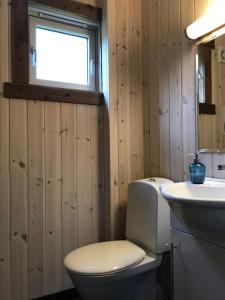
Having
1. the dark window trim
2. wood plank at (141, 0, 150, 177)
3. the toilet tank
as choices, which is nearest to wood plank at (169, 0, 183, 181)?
the toilet tank

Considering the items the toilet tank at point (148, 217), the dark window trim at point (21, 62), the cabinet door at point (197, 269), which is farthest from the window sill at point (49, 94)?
the cabinet door at point (197, 269)

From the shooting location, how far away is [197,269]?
120 centimetres

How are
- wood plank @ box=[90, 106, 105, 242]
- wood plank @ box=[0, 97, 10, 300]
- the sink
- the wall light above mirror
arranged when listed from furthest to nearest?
wood plank @ box=[90, 106, 105, 242] < wood plank @ box=[0, 97, 10, 300] < the wall light above mirror < the sink

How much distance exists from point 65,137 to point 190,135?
32.1 inches

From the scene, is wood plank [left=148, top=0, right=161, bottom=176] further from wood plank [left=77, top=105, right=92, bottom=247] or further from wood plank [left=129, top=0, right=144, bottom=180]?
wood plank [left=77, top=105, right=92, bottom=247]

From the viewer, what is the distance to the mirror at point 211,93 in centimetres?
151

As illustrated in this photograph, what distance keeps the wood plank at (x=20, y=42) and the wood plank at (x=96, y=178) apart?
528mm

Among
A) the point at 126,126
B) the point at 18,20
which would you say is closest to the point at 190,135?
the point at 126,126

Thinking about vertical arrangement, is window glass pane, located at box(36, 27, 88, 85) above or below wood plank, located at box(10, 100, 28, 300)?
above

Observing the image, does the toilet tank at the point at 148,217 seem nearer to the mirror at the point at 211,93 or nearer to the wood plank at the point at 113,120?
the wood plank at the point at 113,120

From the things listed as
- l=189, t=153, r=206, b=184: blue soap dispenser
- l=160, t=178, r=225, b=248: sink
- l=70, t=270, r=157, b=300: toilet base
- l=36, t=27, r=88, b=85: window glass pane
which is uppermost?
l=36, t=27, r=88, b=85: window glass pane

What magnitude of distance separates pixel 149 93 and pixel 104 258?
46.6 inches

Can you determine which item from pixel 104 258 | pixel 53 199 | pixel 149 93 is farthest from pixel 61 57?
pixel 104 258

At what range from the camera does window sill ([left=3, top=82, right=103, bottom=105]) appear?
5.53ft
